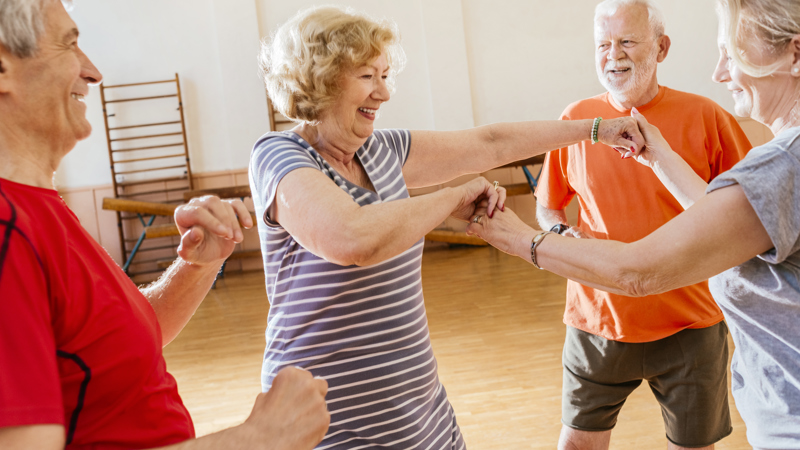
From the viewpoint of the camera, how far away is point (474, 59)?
8.20 metres

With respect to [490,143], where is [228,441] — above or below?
below

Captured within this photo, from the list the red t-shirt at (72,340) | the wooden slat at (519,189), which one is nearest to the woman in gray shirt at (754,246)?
the red t-shirt at (72,340)

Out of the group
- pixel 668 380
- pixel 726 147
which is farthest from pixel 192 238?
pixel 726 147

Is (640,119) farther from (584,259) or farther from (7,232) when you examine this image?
(7,232)

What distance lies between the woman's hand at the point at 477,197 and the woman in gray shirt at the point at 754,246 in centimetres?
24

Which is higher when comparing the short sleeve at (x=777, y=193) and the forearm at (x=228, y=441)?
the short sleeve at (x=777, y=193)

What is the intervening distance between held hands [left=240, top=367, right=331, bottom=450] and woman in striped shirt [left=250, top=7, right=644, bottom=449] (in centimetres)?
28

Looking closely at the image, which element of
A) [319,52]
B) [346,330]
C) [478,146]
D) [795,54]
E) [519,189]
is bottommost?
[519,189]

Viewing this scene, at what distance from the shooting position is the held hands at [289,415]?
834 mm

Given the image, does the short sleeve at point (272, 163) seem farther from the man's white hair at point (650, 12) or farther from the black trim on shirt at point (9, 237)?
the man's white hair at point (650, 12)

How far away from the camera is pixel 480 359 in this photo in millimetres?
3949

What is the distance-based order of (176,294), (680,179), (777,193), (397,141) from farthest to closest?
1. (680,179)
2. (397,141)
3. (176,294)
4. (777,193)

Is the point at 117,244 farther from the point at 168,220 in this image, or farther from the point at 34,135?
the point at 34,135

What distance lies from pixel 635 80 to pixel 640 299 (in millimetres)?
748
